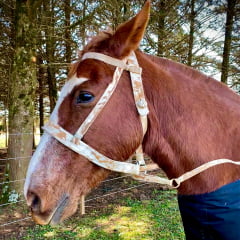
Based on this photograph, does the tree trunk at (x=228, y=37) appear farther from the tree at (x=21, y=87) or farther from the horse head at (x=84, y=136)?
the horse head at (x=84, y=136)

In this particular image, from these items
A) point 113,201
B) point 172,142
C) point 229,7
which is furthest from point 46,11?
point 172,142

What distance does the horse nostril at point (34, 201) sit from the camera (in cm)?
123

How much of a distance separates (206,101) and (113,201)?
3.59 m

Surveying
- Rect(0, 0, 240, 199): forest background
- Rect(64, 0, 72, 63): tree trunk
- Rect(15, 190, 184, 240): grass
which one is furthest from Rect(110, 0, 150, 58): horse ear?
Rect(64, 0, 72, 63): tree trunk

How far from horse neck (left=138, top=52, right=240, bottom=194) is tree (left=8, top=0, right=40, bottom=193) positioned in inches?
135

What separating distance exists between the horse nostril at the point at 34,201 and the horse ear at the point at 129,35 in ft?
2.56

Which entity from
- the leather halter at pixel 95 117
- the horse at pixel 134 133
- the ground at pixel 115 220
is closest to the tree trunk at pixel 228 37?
the ground at pixel 115 220

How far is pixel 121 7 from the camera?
527cm

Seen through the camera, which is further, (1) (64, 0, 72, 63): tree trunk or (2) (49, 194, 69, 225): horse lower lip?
(1) (64, 0, 72, 63): tree trunk

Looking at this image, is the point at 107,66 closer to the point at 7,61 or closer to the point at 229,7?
the point at 7,61

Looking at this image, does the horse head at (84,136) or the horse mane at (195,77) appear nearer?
the horse head at (84,136)

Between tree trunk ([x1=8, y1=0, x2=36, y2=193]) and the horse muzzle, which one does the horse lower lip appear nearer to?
the horse muzzle

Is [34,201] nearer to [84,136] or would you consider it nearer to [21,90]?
[84,136]

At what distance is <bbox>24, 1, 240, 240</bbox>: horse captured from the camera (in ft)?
4.13
